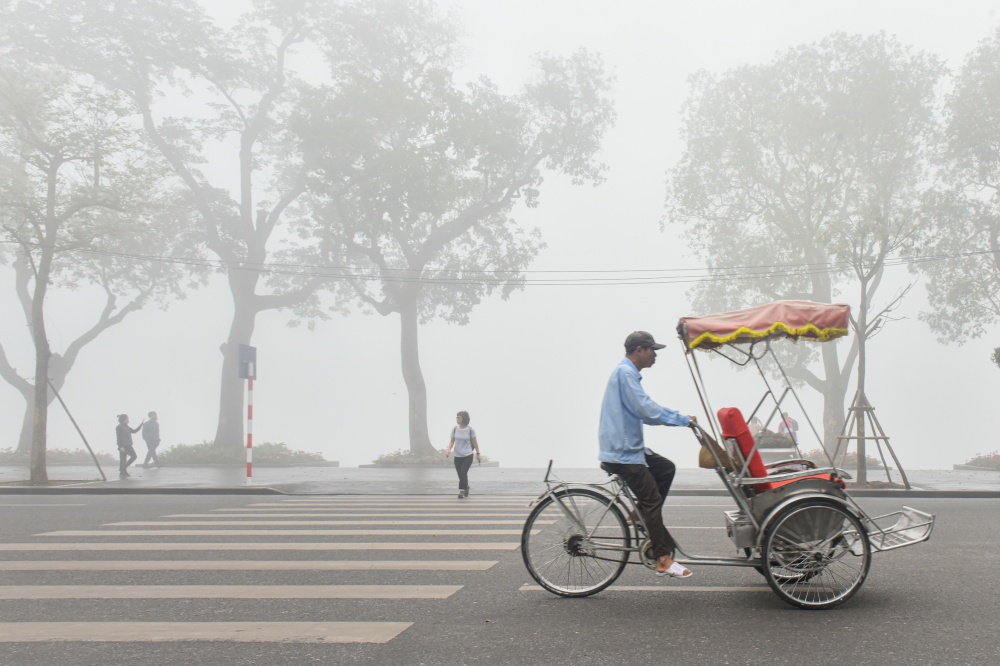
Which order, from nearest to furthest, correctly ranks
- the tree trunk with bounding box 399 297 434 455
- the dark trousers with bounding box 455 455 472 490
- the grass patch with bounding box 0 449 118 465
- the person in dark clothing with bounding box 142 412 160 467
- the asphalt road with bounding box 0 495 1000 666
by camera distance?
1. the asphalt road with bounding box 0 495 1000 666
2. the dark trousers with bounding box 455 455 472 490
3. the person in dark clothing with bounding box 142 412 160 467
4. the grass patch with bounding box 0 449 118 465
5. the tree trunk with bounding box 399 297 434 455

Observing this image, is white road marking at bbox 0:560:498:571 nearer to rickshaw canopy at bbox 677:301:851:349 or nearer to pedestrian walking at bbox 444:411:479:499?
rickshaw canopy at bbox 677:301:851:349

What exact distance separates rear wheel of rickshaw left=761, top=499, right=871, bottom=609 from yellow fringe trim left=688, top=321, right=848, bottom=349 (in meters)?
1.32

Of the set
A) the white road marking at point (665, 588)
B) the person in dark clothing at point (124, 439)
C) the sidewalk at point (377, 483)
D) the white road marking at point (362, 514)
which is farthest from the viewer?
the person in dark clothing at point (124, 439)

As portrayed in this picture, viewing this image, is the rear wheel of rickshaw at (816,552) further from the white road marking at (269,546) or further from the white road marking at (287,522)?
the white road marking at (287,522)

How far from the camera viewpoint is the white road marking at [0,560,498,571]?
8117 mm

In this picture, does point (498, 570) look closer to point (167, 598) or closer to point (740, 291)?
point (167, 598)

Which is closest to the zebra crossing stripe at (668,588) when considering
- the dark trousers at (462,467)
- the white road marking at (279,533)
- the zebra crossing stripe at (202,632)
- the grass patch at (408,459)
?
the zebra crossing stripe at (202,632)

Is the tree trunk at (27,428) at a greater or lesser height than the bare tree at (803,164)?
lesser

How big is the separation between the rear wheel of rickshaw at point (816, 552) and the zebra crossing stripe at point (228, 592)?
2437mm

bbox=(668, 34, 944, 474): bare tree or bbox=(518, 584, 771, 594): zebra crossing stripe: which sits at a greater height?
bbox=(668, 34, 944, 474): bare tree

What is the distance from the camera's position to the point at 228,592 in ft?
23.2

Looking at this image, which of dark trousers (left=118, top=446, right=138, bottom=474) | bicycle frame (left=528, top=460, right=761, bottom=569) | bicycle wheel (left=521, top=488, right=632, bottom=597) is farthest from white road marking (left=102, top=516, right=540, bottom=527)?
dark trousers (left=118, top=446, right=138, bottom=474)

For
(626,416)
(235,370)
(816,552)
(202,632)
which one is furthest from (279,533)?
(235,370)

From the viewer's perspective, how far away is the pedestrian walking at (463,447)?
16.4 metres
